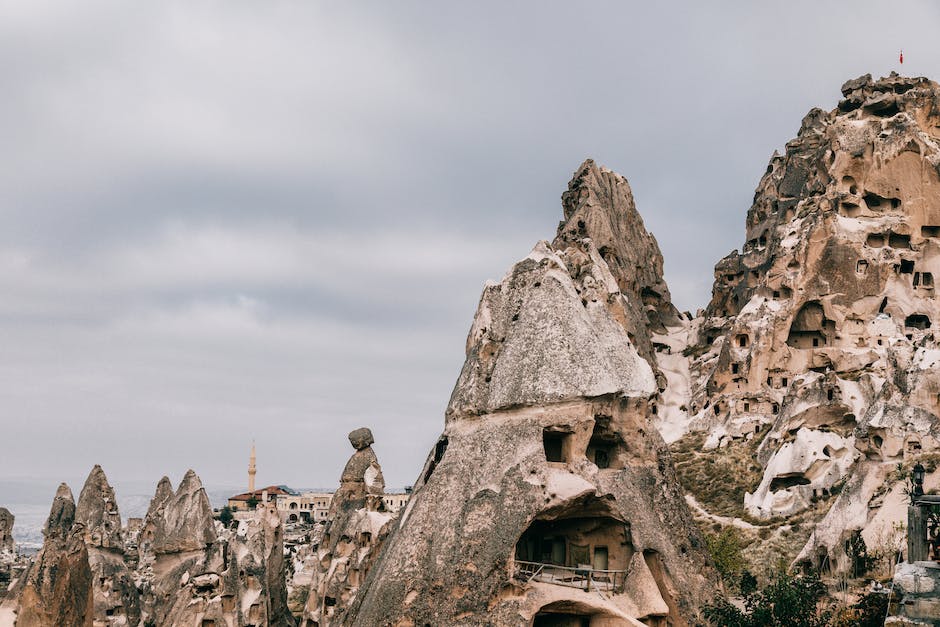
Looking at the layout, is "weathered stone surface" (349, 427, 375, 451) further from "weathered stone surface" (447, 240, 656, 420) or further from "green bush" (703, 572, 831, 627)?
"green bush" (703, 572, 831, 627)

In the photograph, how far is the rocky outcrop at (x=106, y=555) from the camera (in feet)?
131

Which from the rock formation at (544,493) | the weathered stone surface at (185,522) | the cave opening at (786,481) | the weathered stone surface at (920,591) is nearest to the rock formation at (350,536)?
the weathered stone surface at (185,522)

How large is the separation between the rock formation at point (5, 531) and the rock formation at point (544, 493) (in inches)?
1211

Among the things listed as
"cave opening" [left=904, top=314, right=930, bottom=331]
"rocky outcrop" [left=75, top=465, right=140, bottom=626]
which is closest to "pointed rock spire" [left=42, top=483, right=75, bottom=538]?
"rocky outcrop" [left=75, top=465, right=140, bottom=626]

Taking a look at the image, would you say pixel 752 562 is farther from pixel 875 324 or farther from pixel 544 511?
pixel 875 324

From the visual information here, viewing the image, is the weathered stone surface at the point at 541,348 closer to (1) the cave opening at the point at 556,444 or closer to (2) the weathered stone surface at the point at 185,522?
(1) the cave opening at the point at 556,444

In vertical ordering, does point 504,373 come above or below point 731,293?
below

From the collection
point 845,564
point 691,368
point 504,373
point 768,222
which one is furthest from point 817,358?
point 504,373

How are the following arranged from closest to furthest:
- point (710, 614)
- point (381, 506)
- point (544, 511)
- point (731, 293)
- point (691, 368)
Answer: point (544, 511)
point (710, 614)
point (381, 506)
point (691, 368)
point (731, 293)

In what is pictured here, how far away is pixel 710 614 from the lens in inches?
922

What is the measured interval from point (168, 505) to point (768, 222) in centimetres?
4384

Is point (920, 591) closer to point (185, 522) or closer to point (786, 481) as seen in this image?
point (786, 481)

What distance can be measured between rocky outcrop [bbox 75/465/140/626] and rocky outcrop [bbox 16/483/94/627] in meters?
12.1

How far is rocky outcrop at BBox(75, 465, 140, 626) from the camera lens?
4006cm
